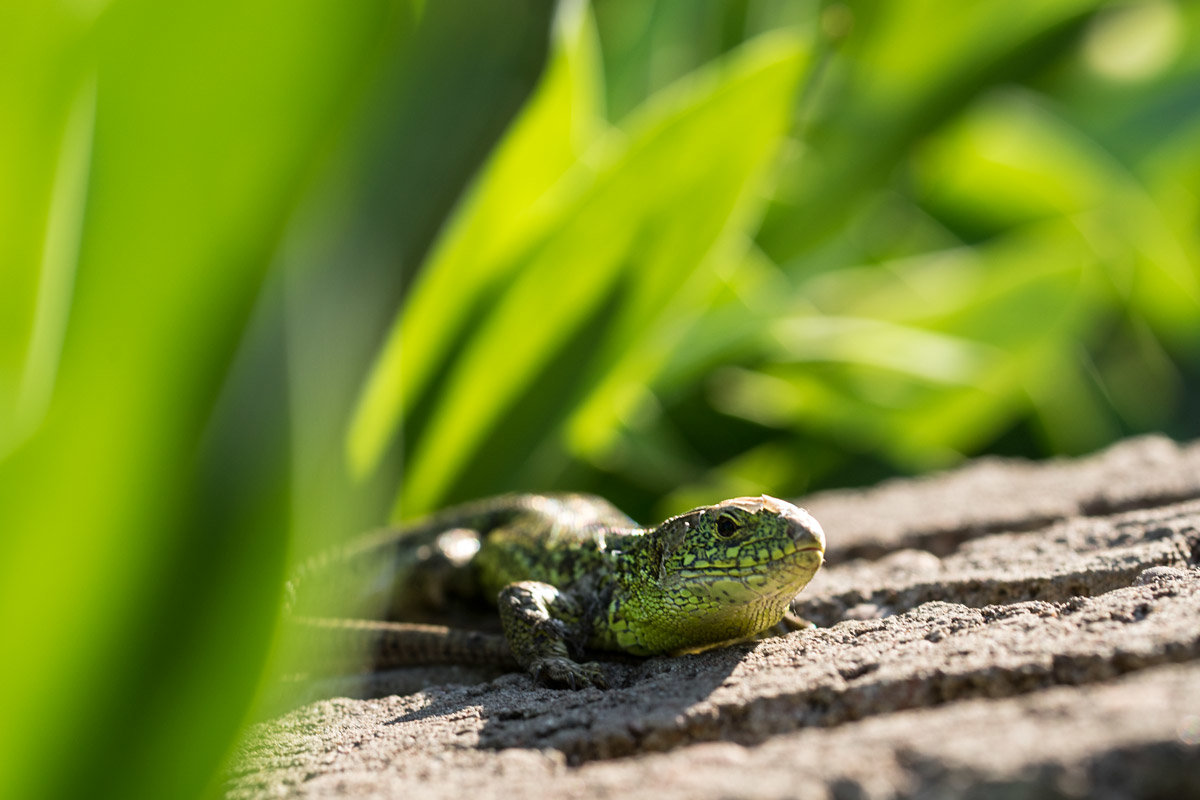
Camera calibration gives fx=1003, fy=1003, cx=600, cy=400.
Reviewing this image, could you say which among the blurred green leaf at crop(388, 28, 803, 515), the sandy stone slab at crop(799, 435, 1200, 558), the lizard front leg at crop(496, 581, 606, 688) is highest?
the blurred green leaf at crop(388, 28, 803, 515)

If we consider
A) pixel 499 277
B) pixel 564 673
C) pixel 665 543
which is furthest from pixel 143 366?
pixel 499 277

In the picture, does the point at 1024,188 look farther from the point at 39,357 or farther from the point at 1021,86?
the point at 39,357

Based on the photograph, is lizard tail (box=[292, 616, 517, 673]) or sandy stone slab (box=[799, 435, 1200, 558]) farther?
sandy stone slab (box=[799, 435, 1200, 558])

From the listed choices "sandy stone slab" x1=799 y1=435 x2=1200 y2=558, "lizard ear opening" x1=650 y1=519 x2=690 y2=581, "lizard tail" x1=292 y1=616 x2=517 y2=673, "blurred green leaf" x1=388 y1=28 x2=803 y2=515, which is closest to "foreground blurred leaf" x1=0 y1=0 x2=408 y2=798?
"lizard ear opening" x1=650 y1=519 x2=690 y2=581

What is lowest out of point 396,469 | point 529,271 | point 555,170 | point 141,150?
point 141,150

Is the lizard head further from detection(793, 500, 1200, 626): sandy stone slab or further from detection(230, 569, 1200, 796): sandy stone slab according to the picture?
detection(793, 500, 1200, 626): sandy stone slab

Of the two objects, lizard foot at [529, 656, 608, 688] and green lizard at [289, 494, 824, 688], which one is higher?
green lizard at [289, 494, 824, 688]

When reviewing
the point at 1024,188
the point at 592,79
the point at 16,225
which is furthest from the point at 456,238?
the point at 1024,188

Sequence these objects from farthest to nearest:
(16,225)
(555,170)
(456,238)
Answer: (555,170), (456,238), (16,225)

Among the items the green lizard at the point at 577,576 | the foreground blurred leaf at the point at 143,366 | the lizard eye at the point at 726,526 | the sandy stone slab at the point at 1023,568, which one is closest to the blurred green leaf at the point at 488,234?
the green lizard at the point at 577,576
